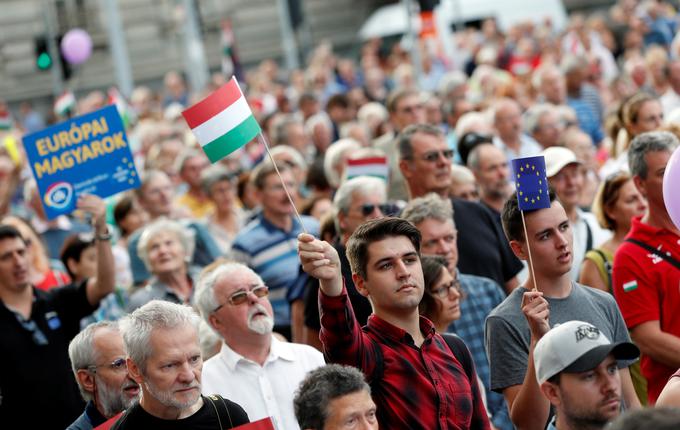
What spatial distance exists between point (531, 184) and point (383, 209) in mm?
2130

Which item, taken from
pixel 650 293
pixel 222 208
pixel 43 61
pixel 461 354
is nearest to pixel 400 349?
pixel 461 354

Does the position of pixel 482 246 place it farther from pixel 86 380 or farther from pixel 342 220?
pixel 86 380

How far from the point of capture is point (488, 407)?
655 cm

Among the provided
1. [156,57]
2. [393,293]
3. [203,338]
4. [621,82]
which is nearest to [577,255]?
[203,338]

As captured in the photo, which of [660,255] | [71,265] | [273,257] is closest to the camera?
[660,255]

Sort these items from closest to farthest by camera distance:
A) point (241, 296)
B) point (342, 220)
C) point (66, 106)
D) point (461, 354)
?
1. point (461, 354)
2. point (241, 296)
3. point (342, 220)
4. point (66, 106)

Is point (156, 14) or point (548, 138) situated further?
point (156, 14)

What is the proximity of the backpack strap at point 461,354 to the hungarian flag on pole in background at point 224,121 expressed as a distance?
1.34m

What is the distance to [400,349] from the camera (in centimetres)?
527

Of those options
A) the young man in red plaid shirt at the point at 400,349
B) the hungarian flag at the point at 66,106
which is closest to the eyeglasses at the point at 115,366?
the young man in red plaid shirt at the point at 400,349

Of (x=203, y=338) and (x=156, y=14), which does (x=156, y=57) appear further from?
(x=203, y=338)

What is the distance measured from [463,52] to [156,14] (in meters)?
19.8

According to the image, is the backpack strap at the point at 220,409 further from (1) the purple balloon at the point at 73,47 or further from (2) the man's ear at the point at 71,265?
(1) the purple balloon at the point at 73,47

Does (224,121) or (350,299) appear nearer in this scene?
(224,121)
